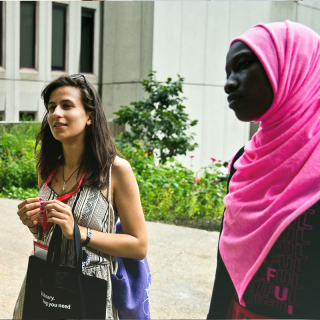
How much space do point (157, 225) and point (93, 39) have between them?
9.73 metres

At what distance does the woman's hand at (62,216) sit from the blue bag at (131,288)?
0.37 meters

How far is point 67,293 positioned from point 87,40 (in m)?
13.6

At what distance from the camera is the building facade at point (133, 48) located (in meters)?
12.7

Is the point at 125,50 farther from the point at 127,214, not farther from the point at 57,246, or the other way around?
the point at 57,246

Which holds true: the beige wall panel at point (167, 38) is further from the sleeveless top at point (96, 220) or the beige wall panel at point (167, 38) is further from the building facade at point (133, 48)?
the sleeveless top at point (96, 220)

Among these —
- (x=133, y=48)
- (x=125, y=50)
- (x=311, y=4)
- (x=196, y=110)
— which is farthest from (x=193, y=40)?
(x=311, y=4)

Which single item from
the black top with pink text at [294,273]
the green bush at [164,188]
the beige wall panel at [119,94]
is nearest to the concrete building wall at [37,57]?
the beige wall panel at [119,94]

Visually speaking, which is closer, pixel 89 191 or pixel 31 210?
pixel 31 210

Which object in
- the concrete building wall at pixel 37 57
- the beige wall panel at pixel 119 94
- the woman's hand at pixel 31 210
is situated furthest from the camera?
the beige wall panel at pixel 119 94

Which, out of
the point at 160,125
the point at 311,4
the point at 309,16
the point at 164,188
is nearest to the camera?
the point at 164,188

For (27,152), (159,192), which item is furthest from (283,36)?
(27,152)

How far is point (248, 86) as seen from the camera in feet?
4.60

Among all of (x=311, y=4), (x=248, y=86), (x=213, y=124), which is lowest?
(x=213, y=124)

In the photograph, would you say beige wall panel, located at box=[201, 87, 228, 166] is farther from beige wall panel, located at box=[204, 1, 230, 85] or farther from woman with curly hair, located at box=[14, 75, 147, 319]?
woman with curly hair, located at box=[14, 75, 147, 319]
